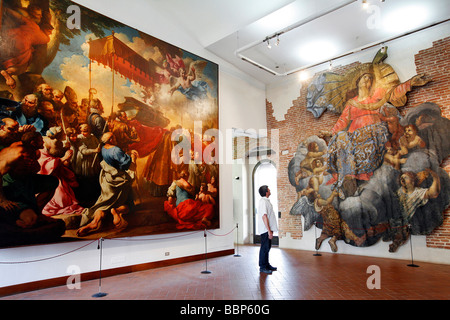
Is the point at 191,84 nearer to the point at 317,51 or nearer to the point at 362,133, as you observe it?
the point at 317,51

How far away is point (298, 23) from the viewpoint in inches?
292

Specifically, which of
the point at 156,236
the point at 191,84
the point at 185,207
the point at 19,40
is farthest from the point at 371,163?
the point at 19,40

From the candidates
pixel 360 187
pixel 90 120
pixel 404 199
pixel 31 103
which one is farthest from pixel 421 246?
pixel 31 103

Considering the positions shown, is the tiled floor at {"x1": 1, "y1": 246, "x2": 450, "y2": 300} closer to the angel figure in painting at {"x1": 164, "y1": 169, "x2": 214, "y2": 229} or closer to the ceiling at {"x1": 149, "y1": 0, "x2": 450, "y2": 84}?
the angel figure in painting at {"x1": 164, "y1": 169, "x2": 214, "y2": 229}

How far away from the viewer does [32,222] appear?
5.09 meters

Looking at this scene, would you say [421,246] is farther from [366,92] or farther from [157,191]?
[157,191]

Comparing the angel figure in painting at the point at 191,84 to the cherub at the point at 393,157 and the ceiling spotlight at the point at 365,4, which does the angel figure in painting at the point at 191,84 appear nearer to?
the ceiling spotlight at the point at 365,4

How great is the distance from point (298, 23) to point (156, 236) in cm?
617

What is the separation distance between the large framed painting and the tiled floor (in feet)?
3.23

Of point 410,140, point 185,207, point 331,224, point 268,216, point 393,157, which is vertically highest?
point 410,140

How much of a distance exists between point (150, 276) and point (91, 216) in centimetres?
170

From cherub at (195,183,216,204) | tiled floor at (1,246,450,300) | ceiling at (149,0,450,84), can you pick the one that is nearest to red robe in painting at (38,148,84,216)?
tiled floor at (1,246,450,300)

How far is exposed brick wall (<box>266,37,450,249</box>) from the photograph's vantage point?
7.40m

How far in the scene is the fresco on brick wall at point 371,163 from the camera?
7.44 meters
